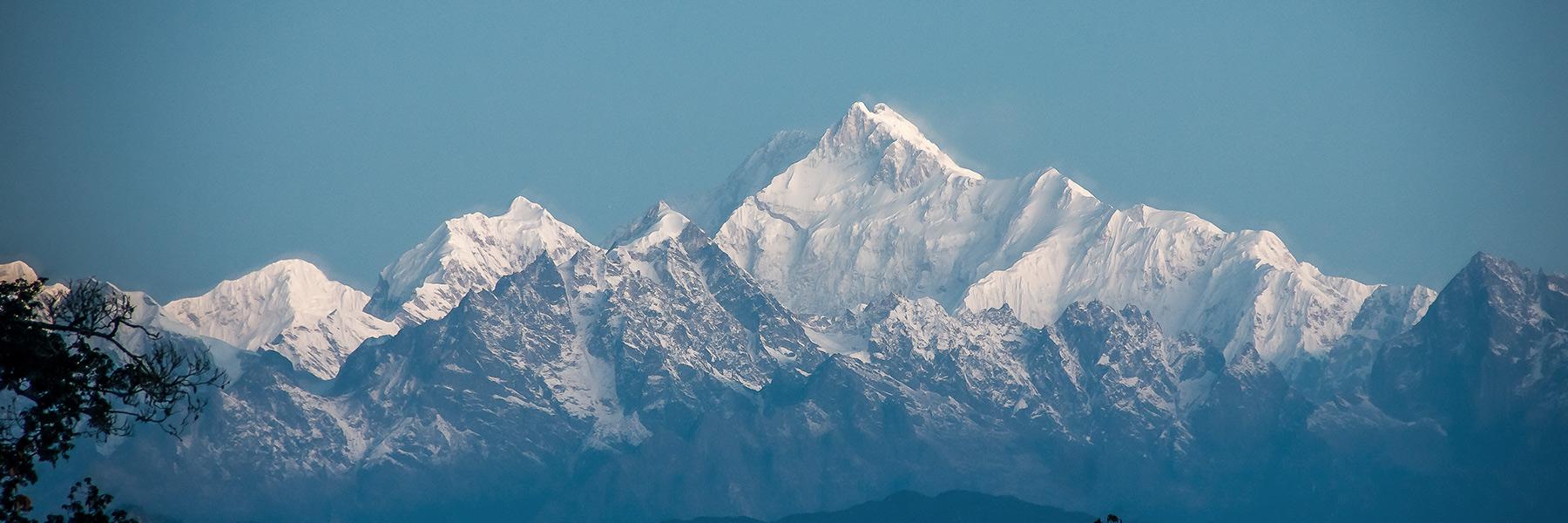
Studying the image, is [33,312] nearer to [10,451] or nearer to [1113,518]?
[10,451]

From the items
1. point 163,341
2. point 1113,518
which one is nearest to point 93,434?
point 163,341

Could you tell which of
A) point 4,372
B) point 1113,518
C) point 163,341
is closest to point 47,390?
point 4,372

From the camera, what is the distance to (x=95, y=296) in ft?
275

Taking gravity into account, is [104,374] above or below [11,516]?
above

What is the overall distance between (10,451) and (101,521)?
3735mm

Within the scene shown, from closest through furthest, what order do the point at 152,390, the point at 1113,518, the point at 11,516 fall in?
the point at 11,516, the point at 152,390, the point at 1113,518

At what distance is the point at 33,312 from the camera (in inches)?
3268

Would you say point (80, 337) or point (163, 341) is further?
point (163, 341)

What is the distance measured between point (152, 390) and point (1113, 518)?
34645 mm

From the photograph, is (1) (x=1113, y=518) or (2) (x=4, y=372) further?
(1) (x=1113, y=518)

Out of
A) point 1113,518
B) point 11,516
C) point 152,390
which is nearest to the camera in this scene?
point 11,516

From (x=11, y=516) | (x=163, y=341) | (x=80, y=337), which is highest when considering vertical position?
(x=163, y=341)

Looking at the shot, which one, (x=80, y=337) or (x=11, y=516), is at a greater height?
(x=80, y=337)

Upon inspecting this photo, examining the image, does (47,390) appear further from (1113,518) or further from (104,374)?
(1113,518)
